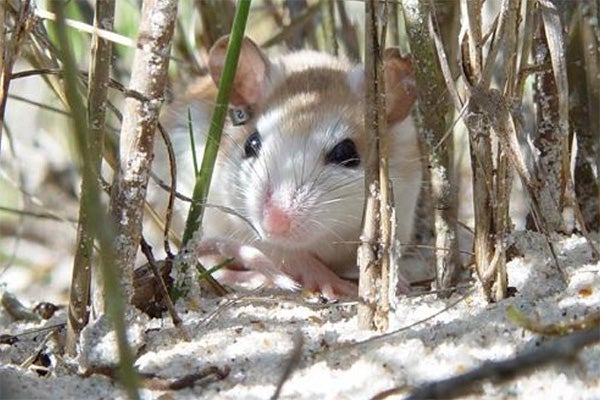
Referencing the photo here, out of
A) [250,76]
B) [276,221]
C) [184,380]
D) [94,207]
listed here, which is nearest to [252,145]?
[250,76]

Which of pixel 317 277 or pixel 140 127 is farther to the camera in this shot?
pixel 317 277

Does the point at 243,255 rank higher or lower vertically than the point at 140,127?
higher

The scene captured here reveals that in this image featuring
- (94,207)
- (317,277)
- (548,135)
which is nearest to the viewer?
(94,207)

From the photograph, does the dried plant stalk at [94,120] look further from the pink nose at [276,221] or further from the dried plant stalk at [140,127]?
the pink nose at [276,221]

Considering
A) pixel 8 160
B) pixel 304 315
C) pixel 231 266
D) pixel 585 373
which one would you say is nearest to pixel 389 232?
pixel 304 315

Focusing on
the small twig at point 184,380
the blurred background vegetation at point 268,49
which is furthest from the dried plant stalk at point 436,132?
the small twig at point 184,380

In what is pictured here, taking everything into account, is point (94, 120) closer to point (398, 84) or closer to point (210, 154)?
point (210, 154)

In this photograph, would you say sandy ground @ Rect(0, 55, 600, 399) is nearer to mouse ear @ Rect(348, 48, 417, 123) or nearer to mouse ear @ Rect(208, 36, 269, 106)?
mouse ear @ Rect(348, 48, 417, 123)

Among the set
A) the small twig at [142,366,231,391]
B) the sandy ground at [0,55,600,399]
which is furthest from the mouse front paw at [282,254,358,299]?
the small twig at [142,366,231,391]
